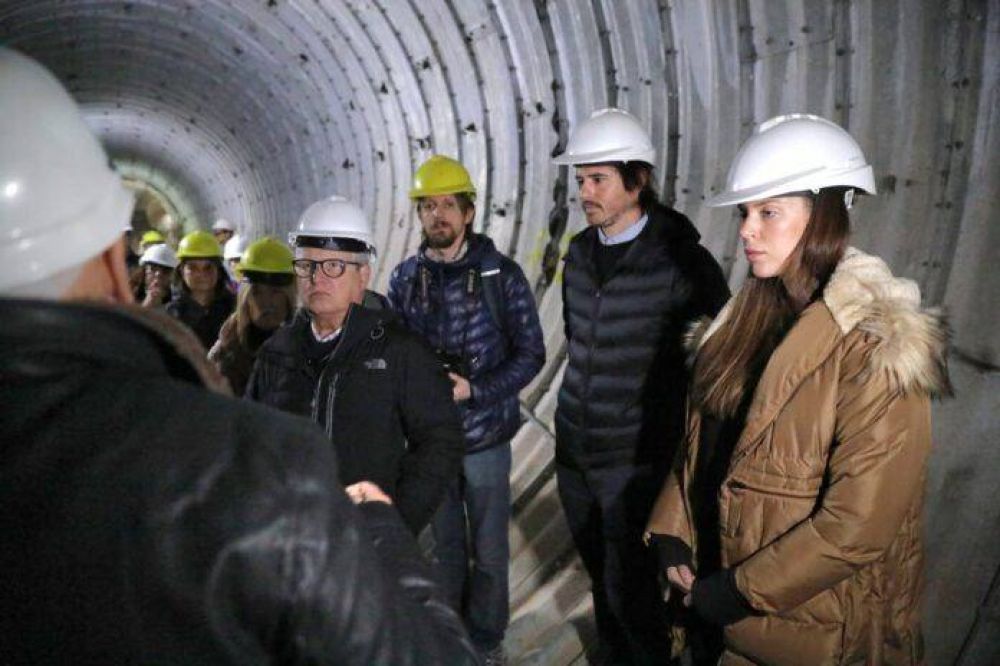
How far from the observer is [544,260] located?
17.9 feet

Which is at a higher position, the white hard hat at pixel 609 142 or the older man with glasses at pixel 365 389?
the white hard hat at pixel 609 142

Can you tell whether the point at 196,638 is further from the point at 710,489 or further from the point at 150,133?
the point at 150,133

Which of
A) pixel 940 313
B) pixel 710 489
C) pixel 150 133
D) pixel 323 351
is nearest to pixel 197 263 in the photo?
pixel 323 351

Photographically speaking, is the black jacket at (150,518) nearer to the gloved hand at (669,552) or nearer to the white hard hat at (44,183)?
the white hard hat at (44,183)

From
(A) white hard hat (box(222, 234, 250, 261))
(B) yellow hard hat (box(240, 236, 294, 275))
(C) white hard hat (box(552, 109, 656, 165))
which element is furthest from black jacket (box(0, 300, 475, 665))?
(A) white hard hat (box(222, 234, 250, 261))

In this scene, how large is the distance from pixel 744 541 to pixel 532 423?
3182mm

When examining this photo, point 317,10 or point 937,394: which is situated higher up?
point 317,10

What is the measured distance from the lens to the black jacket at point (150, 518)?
32.3 inches

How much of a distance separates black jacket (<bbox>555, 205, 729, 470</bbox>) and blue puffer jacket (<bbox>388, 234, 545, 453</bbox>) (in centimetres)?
39

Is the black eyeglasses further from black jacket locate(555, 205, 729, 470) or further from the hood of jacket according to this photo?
the hood of jacket

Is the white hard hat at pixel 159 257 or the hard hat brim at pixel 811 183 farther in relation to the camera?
the white hard hat at pixel 159 257

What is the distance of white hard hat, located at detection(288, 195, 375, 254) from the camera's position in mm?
2629

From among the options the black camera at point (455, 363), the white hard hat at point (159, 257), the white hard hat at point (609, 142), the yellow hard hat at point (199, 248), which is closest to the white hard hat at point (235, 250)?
the white hard hat at point (159, 257)

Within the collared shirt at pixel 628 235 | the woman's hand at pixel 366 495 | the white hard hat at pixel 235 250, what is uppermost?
the collared shirt at pixel 628 235
